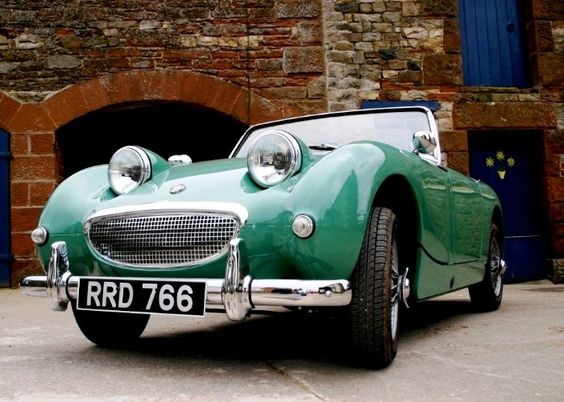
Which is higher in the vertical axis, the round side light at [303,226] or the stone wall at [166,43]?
the stone wall at [166,43]

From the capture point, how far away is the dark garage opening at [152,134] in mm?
8453

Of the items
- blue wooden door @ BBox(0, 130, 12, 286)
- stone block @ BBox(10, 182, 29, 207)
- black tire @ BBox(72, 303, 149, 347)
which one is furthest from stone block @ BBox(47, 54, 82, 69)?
black tire @ BBox(72, 303, 149, 347)

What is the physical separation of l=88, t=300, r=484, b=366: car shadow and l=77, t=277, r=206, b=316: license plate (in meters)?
0.47

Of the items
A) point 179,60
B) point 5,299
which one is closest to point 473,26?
point 179,60

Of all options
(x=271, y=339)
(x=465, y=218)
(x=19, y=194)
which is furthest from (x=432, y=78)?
(x=271, y=339)

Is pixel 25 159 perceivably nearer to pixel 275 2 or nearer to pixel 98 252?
pixel 275 2

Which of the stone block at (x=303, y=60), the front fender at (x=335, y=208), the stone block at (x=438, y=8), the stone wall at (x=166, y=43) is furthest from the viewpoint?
the stone block at (x=438, y=8)

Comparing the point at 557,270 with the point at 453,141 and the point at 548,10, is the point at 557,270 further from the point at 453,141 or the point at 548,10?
the point at 548,10

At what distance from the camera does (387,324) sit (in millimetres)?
2482

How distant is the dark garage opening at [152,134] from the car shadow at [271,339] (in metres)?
4.49

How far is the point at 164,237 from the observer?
8.46ft

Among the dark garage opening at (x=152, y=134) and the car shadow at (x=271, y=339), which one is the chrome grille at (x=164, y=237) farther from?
the dark garage opening at (x=152, y=134)

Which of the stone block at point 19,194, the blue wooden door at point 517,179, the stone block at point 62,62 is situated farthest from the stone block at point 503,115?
the stone block at point 19,194

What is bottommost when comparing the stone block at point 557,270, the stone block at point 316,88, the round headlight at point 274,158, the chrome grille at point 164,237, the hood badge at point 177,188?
the stone block at point 557,270
